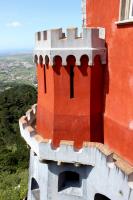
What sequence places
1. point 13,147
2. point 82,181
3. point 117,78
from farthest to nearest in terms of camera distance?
point 13,147 < point 82,181 < point 117,78

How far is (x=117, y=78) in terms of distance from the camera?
31.3ft

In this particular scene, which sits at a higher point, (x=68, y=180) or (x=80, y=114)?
(x=80, y=114)

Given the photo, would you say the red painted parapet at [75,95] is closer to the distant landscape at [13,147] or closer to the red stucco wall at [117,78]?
the red stucco wall at [117,78]

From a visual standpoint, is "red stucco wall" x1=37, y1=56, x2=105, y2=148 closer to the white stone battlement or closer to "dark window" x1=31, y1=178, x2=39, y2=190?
the white stone battlement

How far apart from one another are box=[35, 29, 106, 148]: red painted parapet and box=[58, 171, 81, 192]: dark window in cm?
138

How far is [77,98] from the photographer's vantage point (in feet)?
33.1

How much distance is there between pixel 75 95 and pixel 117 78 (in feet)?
4.23

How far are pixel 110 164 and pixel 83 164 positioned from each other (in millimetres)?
928

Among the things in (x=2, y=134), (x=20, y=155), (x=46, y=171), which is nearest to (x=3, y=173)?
(x=20, y=155)

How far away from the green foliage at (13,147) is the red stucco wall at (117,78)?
1707 cm

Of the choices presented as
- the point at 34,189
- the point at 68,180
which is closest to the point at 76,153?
the point at 68,180

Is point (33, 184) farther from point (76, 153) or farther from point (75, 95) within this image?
point (75, 95)

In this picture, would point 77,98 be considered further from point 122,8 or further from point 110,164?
point 122,8

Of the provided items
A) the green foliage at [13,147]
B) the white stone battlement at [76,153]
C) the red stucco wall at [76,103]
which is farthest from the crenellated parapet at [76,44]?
the green foliage at [13,147]
